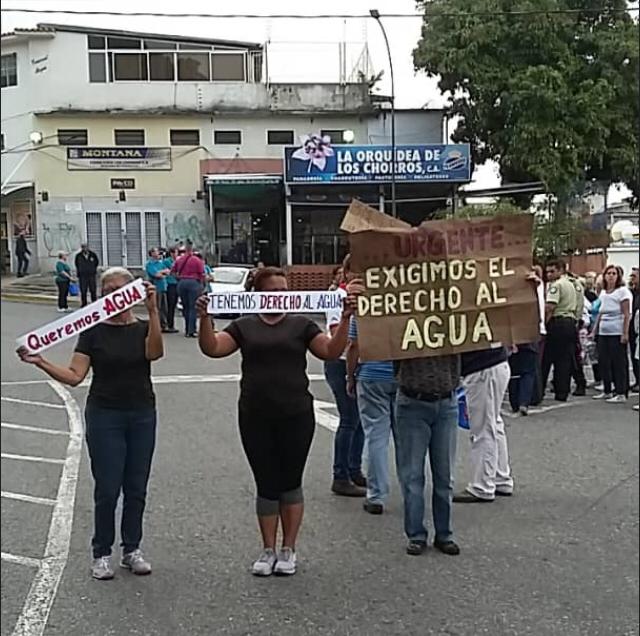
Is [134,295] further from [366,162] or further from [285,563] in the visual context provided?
[285,563]

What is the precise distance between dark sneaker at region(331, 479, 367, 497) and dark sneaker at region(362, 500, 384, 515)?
0.55ft

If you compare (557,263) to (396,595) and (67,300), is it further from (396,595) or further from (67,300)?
(67,300)

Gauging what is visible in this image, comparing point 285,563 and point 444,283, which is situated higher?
point 444,283

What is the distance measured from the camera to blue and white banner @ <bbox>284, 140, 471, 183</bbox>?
283 cm

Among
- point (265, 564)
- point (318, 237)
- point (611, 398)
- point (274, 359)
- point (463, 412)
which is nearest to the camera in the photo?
point (318, 237)

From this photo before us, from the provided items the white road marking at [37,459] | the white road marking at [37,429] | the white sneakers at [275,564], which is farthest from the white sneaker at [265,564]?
the white road marking at [37,429]

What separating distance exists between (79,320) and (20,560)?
151 centimetres

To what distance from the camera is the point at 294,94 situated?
9.34 ft

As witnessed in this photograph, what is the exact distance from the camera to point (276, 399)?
3355 mm

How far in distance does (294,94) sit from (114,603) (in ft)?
5.96

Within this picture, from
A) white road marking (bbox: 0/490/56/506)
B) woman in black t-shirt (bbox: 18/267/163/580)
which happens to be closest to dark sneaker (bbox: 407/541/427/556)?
woman in black t-shirt (bbox: 18/267/163/580)

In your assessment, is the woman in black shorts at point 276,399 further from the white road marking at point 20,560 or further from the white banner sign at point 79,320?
the white road marking at point 20,560

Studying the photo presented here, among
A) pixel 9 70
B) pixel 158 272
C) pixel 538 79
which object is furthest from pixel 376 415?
pixel 9 70

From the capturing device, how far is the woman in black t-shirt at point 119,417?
10.3 feet
